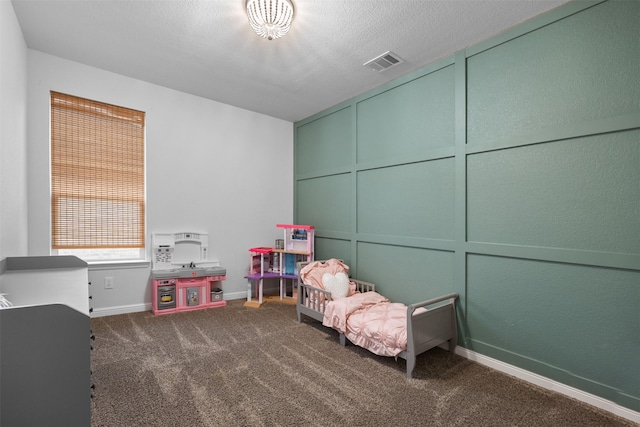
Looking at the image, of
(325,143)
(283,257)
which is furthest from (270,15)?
(283,257)

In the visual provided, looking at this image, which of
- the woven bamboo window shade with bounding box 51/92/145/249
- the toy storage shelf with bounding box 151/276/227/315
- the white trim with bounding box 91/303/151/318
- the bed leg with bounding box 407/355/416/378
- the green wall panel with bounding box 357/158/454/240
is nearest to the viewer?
the bed leg with bounding box 407/355/416/378

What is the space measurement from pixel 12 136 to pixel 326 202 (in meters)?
3.04

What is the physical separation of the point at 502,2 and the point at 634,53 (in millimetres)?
840

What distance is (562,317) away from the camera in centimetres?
205

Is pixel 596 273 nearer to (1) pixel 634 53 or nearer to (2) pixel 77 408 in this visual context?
(1) pixel 634 53

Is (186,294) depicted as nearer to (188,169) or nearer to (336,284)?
(188,169)

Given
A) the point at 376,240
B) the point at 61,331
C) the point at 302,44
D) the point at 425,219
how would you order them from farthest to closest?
1. the point at 376,240
2. the point at 425,219
3. the point at 302,44
4. the point at 61,331

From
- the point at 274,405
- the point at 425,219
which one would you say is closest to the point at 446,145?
the point at 425,219

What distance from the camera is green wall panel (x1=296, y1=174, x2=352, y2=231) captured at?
380cm

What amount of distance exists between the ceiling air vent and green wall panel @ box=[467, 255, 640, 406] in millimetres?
1910

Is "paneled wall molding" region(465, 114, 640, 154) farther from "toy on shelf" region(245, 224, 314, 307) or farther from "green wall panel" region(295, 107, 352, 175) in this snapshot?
"toy on shelf" region(245, 224, 314, 307)

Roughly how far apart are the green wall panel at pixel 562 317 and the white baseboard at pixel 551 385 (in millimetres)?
58

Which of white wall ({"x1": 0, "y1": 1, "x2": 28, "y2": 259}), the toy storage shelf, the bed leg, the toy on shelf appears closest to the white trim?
the toy storage shelf

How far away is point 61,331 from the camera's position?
100 cm
